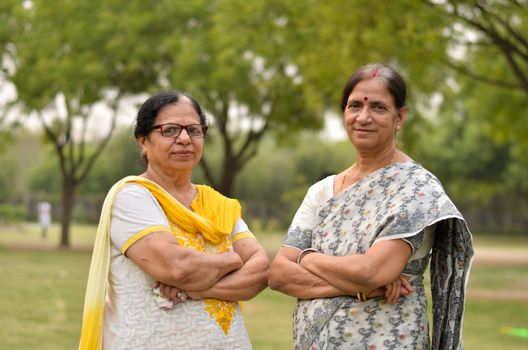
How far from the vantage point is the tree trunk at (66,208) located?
2870cm

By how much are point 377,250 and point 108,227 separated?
1108 mm

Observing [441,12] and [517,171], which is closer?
[441,12]

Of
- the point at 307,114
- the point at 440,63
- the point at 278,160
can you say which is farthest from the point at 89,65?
the point at 278,160

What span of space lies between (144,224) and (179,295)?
A: 1.07 ft

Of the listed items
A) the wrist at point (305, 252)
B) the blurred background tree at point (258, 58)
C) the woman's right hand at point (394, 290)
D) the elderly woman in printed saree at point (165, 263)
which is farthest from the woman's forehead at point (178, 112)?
the blurred background tree at point (258, 58)

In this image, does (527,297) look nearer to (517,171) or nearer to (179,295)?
(179,295)

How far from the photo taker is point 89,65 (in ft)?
77.5

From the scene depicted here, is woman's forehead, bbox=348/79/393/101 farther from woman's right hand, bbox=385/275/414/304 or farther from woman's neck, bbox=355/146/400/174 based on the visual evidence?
woman's right hand, bbox=385/275/414/304

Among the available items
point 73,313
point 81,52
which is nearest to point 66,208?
point 81,52

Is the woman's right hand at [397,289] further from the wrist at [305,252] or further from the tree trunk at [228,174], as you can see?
the tree trunk at [228,174]

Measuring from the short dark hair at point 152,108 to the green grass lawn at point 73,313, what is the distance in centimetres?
580

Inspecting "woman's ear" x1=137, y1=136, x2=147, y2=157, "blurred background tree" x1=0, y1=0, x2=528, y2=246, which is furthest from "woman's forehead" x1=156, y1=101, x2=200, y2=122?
"blurred background tree" x1=0, y1=0, x2=528, y2=246

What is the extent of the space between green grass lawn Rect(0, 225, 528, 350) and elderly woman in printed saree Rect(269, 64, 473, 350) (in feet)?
18.6

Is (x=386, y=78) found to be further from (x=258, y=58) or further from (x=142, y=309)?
(x=258, y=58)
